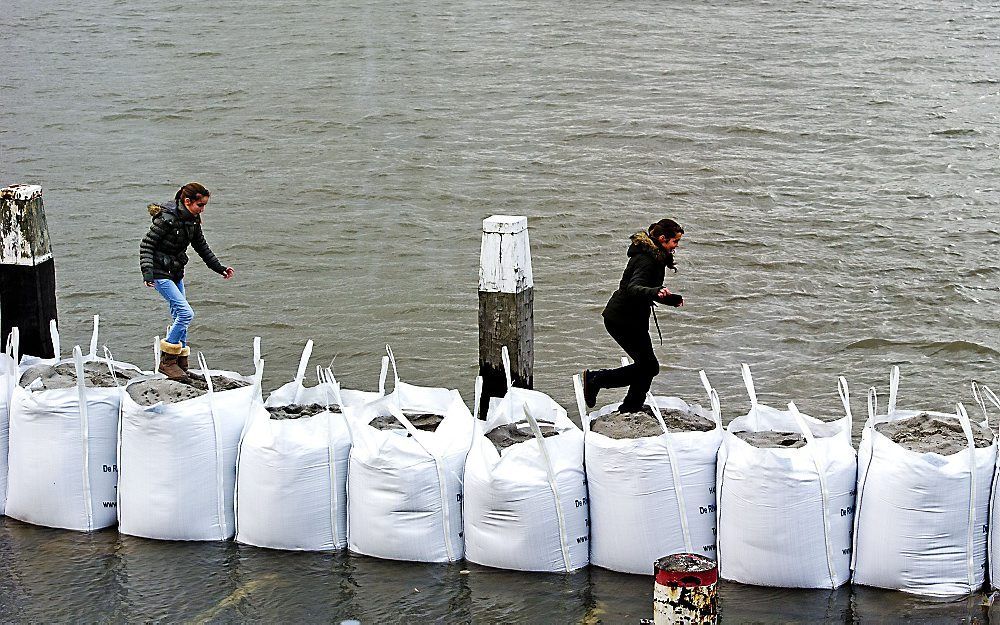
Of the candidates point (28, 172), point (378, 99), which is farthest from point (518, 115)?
point (28, 172)

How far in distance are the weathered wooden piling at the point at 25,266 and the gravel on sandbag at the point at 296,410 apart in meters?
1.59

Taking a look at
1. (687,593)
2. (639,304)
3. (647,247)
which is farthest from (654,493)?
(687,593)

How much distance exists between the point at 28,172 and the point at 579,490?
398 inches

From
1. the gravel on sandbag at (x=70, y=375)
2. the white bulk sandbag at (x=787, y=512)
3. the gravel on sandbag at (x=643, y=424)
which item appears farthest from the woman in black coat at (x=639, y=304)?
the gravel on sandbag at (x=70, y=375)

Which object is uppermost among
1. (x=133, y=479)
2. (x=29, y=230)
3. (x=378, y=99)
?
(x=378, y=99)

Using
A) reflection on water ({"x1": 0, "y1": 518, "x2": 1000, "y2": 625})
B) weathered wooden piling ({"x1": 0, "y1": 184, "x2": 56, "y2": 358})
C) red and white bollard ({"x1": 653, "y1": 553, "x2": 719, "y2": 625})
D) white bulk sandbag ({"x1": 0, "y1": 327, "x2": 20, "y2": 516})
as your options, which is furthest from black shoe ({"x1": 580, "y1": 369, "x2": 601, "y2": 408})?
weathered wooden piling ({"x1": 0, "y1": 184, "x2": 56, "y2": 358})

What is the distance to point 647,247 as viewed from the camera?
17.5 feet

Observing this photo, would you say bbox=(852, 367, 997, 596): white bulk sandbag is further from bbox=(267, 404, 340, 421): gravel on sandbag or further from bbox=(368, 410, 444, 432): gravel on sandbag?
bbox=(267, 404, 340, 421): gravel on sandbag

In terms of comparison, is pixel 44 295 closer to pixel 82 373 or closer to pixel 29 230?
pixel 29 230

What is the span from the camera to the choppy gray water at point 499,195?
4.83m

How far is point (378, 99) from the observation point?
588 inches

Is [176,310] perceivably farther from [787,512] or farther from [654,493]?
[787,512]

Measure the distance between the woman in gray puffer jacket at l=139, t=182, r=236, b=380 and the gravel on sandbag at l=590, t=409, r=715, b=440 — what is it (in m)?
2.30

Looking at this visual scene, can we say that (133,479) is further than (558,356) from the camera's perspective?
No
